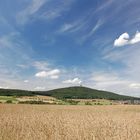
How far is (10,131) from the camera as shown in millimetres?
8438

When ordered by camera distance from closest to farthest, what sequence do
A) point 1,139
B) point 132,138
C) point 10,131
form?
point 132,138
point 1,139
point 10,131

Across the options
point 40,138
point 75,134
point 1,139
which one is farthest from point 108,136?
point 1,139

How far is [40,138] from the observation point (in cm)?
687

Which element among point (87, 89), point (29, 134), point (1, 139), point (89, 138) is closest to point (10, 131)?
point (1, 139)

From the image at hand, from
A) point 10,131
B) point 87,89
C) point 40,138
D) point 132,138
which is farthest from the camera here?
point 87,89

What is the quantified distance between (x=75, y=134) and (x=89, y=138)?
2.17 ft

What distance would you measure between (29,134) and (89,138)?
5.51 ft

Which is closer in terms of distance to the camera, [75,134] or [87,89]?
[75,134]

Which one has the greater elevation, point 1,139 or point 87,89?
point 87,89

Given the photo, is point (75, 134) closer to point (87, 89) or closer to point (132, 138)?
point (132, 138)

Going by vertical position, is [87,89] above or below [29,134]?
above

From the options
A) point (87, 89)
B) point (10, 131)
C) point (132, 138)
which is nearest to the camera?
point (132, 138)

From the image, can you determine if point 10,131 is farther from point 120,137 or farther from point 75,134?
point 120,137

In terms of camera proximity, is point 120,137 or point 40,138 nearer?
point 120,137
